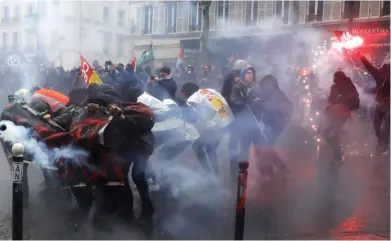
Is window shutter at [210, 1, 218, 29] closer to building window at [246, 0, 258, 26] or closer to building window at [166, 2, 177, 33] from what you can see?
building window at [246, 0, 258, 26]

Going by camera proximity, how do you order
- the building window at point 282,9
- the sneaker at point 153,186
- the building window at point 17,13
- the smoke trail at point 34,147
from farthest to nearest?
1. the building window at point 282,9
2. the building window at point 17,13
3. the sneaker at point 153,186
4. the smoke trail at point 34,147

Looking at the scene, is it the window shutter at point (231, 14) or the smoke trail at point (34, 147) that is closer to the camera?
the smoke trail at point (34, 147)

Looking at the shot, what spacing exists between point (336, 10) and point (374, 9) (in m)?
1.66

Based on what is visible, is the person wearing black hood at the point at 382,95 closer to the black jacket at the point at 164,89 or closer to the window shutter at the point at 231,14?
the black jacket at the point at 164,89

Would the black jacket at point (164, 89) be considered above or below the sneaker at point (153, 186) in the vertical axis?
above

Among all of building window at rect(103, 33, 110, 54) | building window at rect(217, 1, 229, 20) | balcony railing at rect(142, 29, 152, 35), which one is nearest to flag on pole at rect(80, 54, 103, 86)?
building window at rect(103, 33, 110, 54)

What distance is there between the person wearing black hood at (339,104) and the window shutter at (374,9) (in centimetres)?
1675

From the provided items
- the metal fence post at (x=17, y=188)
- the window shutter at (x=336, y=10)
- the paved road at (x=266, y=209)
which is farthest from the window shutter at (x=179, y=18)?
the metal fence post at (x=17, y=188)

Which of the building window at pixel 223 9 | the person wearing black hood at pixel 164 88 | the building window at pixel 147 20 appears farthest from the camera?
the building window at pixel 223 9

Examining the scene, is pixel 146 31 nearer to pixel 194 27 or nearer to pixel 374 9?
pixel 194 27

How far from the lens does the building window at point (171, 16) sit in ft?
63.3

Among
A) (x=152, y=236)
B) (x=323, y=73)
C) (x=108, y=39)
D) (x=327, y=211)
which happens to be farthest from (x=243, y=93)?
(x=323, y=73)

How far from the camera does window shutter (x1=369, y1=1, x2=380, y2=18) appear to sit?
23.6 meters

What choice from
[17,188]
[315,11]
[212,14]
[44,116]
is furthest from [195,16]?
[17,188]
